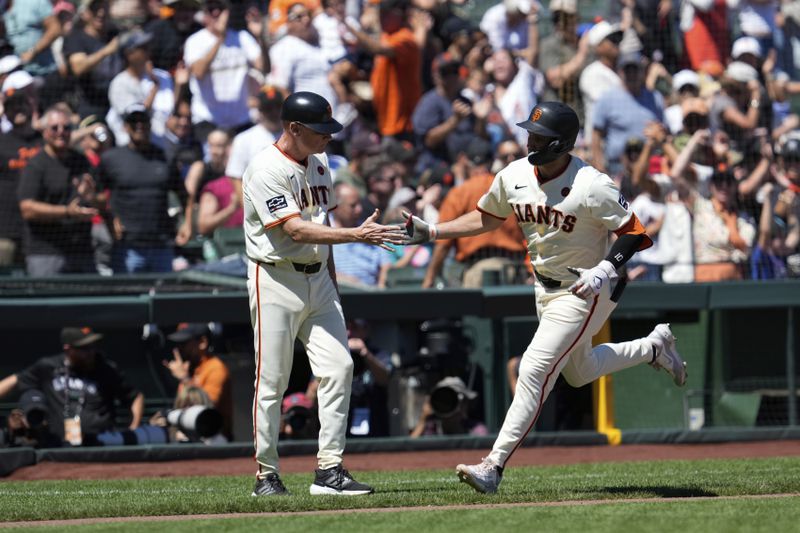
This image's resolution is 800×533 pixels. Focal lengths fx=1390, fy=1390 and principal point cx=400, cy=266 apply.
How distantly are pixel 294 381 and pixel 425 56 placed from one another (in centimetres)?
466

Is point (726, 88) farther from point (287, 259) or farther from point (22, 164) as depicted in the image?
point (287, 259)

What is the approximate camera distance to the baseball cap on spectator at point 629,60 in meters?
13.1

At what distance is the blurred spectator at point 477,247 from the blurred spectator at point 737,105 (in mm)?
2813

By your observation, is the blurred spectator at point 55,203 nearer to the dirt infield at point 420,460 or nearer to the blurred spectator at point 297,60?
the dirt infield at point 420,460

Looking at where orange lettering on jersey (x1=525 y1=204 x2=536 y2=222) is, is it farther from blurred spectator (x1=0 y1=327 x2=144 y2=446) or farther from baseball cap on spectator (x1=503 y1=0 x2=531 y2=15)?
baseball cap on spectator (x1=503 y1=0 x2=531 y2=15)

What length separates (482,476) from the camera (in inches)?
251

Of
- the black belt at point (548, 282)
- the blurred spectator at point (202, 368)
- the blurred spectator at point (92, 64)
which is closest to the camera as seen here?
the black belt at point (548, 282)

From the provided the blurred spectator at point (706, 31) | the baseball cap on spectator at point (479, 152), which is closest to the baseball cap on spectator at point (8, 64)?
the baseball cap on spectator at point (479, 152)

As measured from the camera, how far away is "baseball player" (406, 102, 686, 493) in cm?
640

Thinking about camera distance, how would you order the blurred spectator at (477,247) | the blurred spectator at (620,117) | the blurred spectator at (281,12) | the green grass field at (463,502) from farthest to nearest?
1. the blurred spectator at (281,12)
2. the blurred spectator at (620,117)
3. the blurred spectator at (477,247)
4. the green grass field at (463,502)

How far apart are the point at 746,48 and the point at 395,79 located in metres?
3.57

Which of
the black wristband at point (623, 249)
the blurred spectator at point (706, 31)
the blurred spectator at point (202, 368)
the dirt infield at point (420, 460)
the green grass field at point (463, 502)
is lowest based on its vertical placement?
the dirt infield at point (420, 460)

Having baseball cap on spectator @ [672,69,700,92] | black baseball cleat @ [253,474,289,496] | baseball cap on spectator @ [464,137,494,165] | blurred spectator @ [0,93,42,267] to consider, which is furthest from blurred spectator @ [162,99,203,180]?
black baseball cleat @ [253,474,289,496]

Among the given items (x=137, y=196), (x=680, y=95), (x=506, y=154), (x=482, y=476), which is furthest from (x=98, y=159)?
(x=482, y=476)
